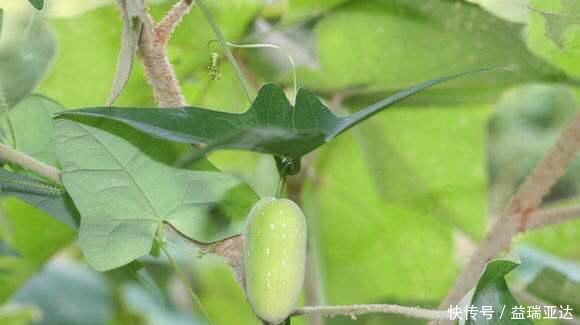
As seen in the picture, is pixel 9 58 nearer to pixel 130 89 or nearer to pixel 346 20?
pixel 130 89

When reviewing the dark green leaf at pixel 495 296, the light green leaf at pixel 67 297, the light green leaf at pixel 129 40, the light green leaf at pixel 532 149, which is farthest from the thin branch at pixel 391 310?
the light green leaf at pixel 67 297

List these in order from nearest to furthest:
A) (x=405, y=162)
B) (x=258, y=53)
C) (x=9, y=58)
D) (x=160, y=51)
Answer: (x=160, y=51)
(x=9, y=58)
(x=258, y=53)
(x=405, y=162)

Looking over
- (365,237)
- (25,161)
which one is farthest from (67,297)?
(25,161)

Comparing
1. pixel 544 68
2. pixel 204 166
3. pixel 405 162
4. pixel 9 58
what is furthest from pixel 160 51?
pixel 405 162

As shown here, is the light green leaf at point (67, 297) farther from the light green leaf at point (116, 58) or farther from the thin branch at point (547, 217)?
the thin branch at point (547, 217)

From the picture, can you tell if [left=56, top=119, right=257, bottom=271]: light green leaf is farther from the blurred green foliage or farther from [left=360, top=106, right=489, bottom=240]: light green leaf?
[left=360, top=106, right=489, bottom=240]: light green leaf

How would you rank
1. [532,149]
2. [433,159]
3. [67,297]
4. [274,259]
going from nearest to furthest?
[274,259] → [433,159] → [532,149] → [67,297]

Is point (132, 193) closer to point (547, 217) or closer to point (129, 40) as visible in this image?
point (129, 40)
